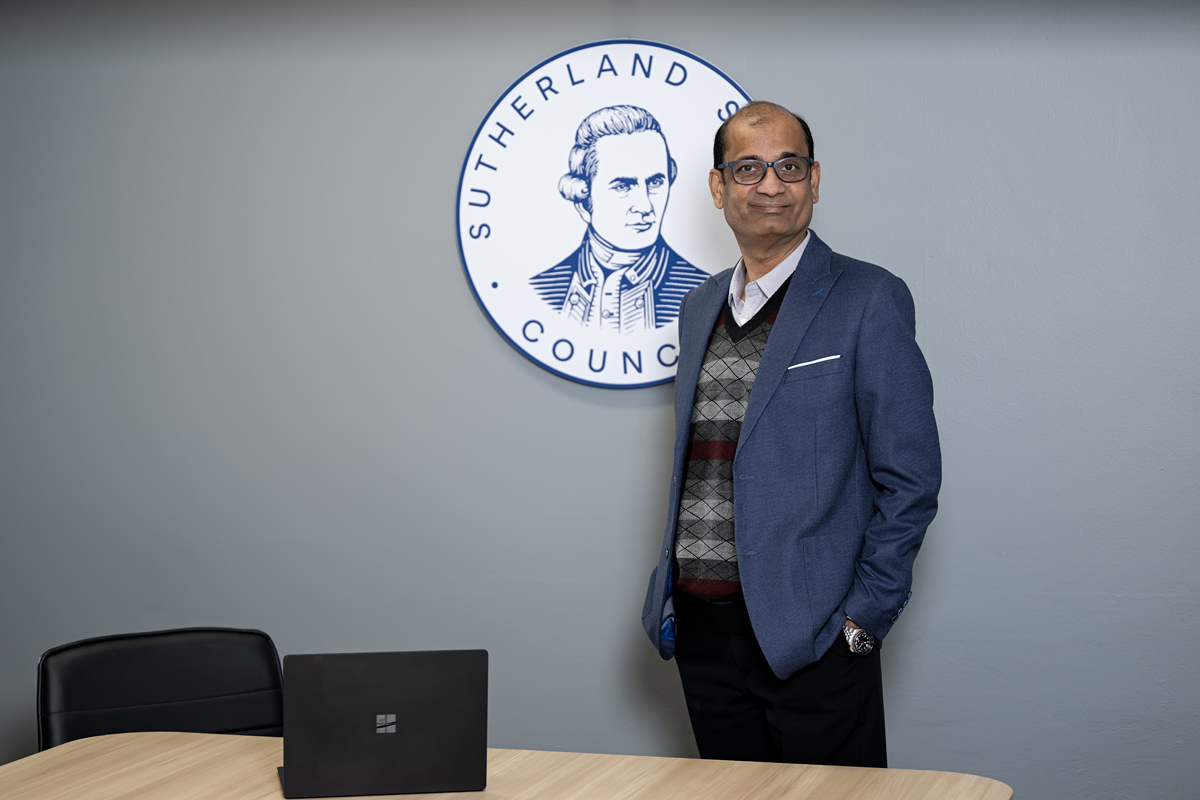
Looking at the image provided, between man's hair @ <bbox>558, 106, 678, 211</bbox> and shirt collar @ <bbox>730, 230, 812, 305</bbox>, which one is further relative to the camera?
man's hair @ <bbox>558, 106, 678, 211</bbox>

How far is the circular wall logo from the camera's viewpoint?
249 cm

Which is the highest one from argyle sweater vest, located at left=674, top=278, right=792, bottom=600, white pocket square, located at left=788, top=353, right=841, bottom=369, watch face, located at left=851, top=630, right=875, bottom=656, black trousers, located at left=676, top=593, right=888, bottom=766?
white pocket square, located at left=788, top=353, right=841, bottom=369

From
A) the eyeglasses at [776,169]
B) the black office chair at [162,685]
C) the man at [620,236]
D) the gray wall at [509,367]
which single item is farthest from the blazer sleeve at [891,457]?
the black office chair at [162,685]

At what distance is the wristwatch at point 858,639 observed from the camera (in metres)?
1.74

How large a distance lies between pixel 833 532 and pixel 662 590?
373 mm

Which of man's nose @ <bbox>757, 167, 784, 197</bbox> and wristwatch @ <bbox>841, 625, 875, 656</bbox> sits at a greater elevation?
man's nose @ <bbox>757, 167, 784, 197</bbox>

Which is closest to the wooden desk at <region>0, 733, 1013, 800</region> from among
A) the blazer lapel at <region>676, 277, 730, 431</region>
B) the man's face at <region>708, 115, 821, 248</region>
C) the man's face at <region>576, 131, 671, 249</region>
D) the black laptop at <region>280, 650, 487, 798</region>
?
the black laptop at <region>280, 650, 487, 798</region>

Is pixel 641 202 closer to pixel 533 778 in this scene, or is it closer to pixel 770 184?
pixel 770 184

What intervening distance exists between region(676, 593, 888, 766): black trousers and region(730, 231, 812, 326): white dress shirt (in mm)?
636

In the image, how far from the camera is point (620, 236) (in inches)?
99.5

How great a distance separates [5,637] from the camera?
277cm

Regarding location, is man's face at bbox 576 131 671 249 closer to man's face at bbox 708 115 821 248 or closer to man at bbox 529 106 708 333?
man at bbox 529 106 708 333

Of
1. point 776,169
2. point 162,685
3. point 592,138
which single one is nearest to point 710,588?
point 776,169

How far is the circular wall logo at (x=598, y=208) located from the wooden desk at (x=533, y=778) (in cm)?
127
